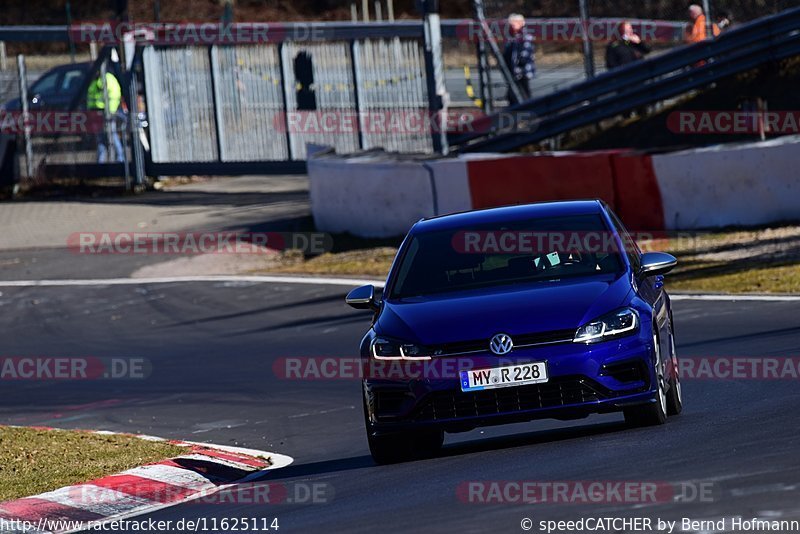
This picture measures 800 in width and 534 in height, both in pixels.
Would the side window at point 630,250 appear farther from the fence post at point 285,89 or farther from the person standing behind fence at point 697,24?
the fence post at point 285,89

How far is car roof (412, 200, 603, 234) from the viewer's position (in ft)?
32.8

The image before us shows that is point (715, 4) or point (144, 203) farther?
point (144, 203)

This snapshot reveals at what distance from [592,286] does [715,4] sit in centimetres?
1694

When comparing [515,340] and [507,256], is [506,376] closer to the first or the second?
[515,340]

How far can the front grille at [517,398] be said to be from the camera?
8562 millimetres

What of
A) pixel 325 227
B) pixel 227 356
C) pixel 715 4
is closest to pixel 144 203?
pixel 325 227

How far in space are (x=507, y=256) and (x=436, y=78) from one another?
16.8 meters

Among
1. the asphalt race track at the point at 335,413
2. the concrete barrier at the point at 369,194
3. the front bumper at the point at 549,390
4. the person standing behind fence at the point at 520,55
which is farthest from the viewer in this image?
the person standing behind fence at the point at 520,55

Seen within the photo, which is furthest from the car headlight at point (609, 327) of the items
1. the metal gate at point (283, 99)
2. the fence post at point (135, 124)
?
the fence post at point (135, 124)

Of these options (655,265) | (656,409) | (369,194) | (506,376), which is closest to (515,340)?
(506,376)

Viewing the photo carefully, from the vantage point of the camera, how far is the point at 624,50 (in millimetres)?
26094

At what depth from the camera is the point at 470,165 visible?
72.0 feet

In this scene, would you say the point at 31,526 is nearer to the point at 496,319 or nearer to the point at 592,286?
the point at 496,319

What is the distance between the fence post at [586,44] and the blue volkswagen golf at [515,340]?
15.3m
